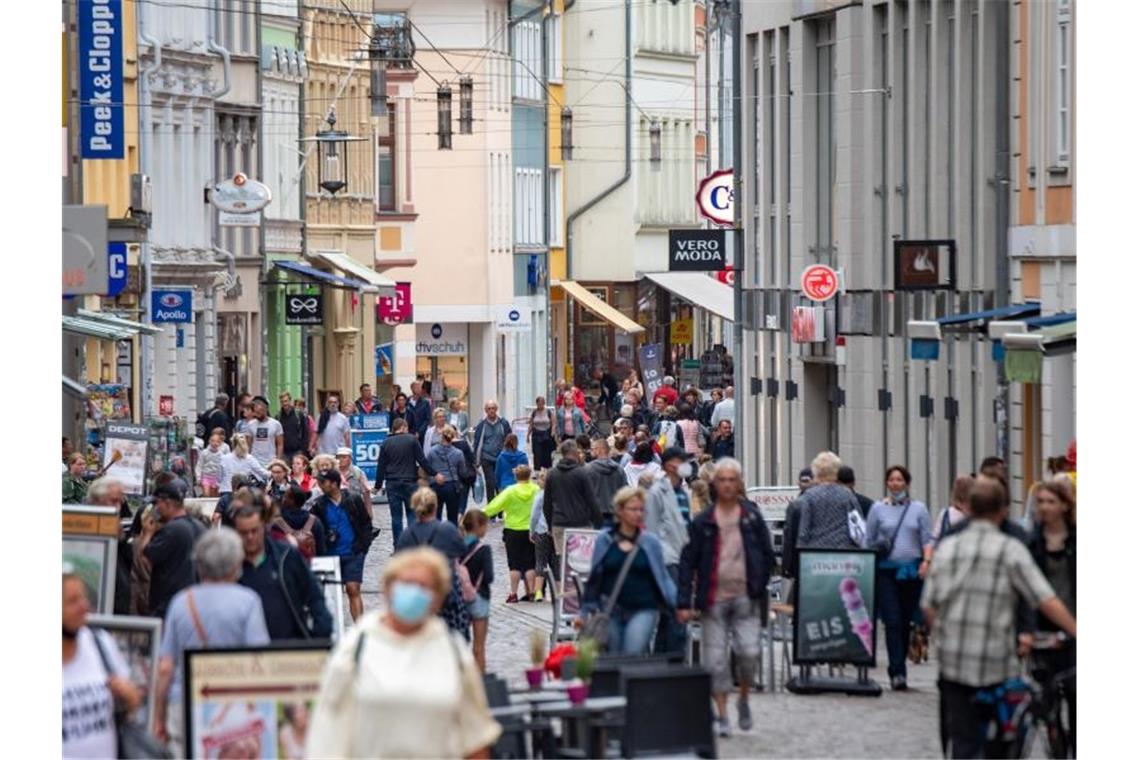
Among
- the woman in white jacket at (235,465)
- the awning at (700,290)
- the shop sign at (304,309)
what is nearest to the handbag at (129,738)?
the woman in white jacket at (235,465)

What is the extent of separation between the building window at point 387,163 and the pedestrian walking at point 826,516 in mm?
54538

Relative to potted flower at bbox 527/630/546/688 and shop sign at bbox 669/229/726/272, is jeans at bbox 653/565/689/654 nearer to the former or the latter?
potted flower at bbox 527/630/546/688

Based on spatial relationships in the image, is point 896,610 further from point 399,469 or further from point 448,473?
point 448,473

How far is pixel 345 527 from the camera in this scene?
27734 mm

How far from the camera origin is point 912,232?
3741cm

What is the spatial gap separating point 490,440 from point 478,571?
22.4 meters

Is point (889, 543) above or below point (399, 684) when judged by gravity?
below

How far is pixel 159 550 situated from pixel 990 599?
22.6 feet

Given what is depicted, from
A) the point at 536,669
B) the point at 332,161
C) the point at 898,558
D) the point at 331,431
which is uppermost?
the point at 332,161

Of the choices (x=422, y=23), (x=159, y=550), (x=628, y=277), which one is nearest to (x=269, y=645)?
(x=159, y=550)

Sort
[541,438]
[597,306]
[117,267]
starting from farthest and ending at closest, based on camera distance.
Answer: [597,306] → [541,438] → [117,267]

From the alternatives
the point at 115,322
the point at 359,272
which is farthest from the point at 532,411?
the point at 359,272

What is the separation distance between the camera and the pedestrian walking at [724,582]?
20.9 metres
